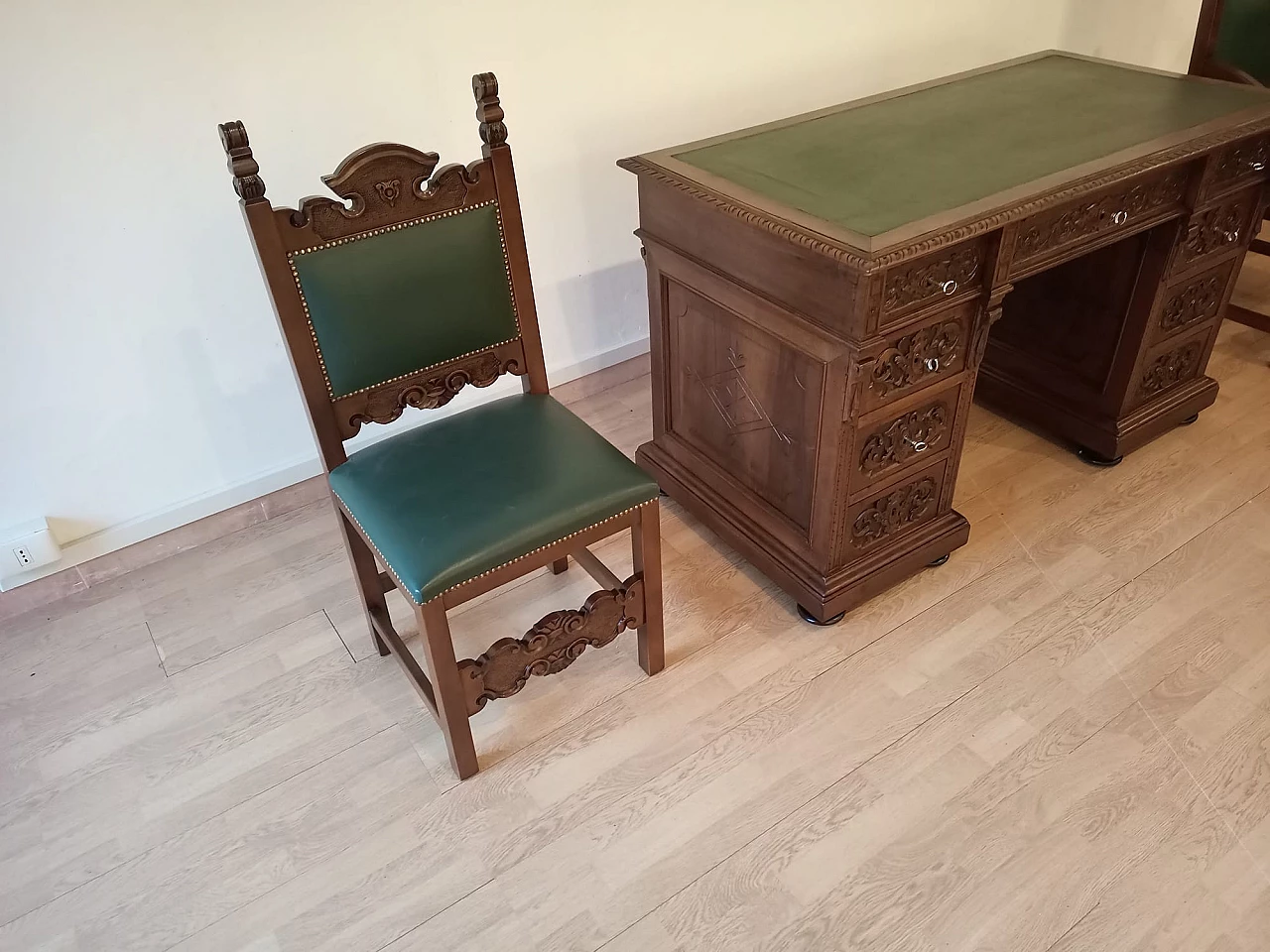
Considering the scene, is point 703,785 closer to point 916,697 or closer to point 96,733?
point 916,697

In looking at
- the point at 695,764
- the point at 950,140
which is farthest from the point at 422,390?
the point at 950,140

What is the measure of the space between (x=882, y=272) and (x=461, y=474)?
0.73 meters

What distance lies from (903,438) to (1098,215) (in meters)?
0.55

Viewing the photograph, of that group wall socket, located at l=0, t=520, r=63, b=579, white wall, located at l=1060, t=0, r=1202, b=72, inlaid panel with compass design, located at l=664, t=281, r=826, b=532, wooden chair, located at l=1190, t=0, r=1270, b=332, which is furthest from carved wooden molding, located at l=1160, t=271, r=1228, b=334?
wall socket, located at l=0, t=520, r=63, b=579

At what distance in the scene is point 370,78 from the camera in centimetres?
188

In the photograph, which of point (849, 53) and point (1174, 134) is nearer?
point (1174, 134)

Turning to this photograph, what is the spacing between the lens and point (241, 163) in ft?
4.12

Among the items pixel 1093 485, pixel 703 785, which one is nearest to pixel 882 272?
pixel 703 785

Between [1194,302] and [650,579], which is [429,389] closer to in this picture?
[650,579]

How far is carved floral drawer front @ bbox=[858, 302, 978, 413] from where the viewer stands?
5.07 feet

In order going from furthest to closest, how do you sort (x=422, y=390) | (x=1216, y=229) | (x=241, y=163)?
1. (x=1216, y=229)
2. (x=422, y=390)
3. (x=241, y=163)

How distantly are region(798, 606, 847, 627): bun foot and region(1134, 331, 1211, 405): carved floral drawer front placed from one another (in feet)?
3.12

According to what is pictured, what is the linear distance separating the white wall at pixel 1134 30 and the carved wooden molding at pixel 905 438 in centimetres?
197

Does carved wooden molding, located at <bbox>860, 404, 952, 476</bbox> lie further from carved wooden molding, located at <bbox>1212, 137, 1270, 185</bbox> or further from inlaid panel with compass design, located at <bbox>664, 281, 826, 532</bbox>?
carved wooden molding, located at <bbox>1212, 137, 1270, 185</bbox>
